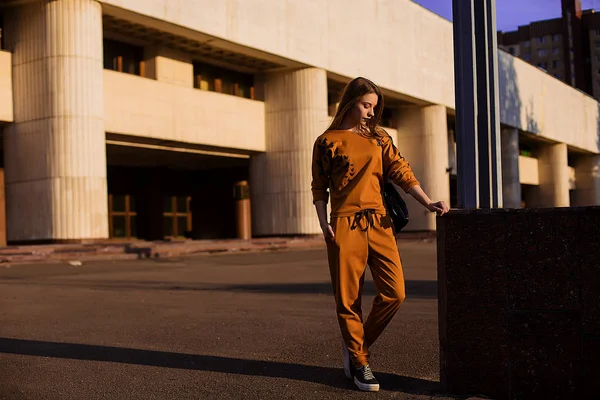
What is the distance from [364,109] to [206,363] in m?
1.91

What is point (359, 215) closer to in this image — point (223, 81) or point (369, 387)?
point (369, 387)

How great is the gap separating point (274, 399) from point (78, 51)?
57.2 feet

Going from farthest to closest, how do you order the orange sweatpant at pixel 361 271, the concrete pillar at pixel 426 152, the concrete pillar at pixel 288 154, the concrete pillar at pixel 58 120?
1. the concrete pillar at pixel 426 152
2. the concrete pillar at pixel 288 154
3. the concrete pillar at pixel 58 120
4. the orange sweatpant at pixel 361 271

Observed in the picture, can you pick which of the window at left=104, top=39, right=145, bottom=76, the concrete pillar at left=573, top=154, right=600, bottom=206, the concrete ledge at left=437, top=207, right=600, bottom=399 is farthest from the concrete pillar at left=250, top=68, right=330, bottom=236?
the concrete pillar at left=573, top=154, right=600, bottom=206

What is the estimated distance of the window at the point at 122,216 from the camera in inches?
1133

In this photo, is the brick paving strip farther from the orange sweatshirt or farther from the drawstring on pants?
the drawstring on pants

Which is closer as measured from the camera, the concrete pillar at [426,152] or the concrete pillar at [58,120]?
the concrete pillar at [58,120]

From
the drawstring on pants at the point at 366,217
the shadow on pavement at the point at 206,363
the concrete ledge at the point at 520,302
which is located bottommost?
the shadow on pavement at the point at 206,363

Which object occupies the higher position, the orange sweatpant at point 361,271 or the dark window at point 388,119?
the dark window at point 388,119

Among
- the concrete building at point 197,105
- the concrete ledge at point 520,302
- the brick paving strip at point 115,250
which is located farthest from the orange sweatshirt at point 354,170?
the concrete building at point 197,105

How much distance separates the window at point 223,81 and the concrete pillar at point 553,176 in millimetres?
26062

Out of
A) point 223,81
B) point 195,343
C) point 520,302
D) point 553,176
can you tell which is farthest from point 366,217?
point 553,176

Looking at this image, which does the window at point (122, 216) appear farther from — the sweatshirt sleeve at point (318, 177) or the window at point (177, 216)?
the sweatshirt sleeve at point (318, 177)

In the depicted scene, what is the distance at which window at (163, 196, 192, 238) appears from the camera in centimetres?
3152
